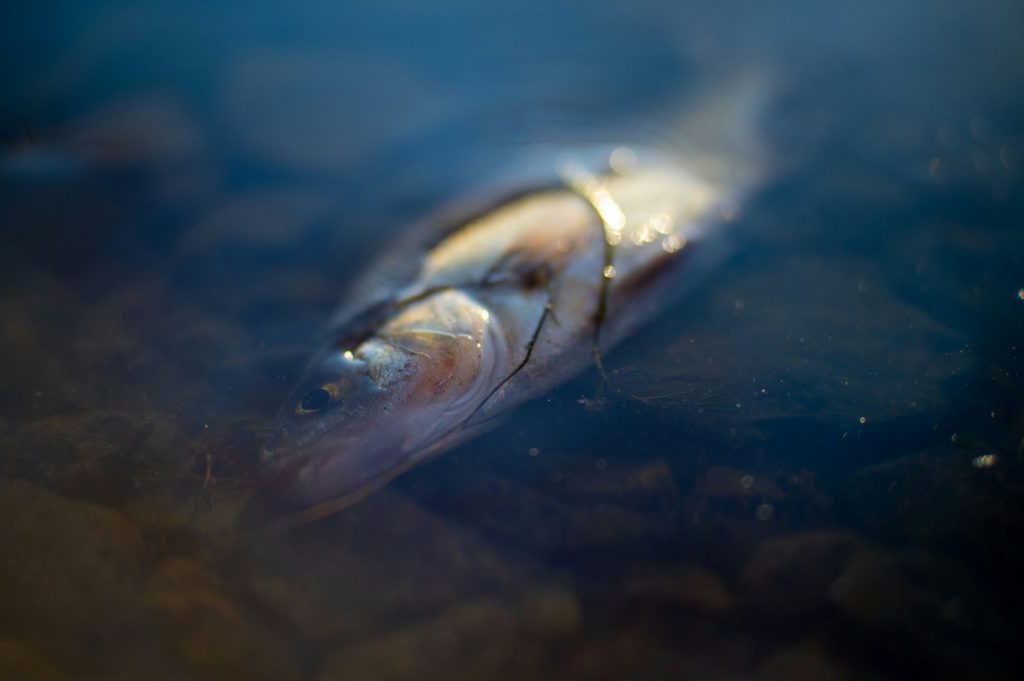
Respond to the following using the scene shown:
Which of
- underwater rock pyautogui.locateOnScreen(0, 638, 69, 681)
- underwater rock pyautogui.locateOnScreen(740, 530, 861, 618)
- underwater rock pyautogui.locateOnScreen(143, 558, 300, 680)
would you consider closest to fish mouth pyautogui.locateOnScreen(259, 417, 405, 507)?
underwater rock pyautogui.locateOnScreen(143, 558, 300, 680)

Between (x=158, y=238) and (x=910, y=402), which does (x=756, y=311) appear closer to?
(x=910, y=402)

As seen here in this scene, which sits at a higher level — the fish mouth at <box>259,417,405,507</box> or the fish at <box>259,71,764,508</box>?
the fish at <box>259,71,764,508</box>

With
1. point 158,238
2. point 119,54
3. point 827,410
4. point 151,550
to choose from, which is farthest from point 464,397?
point 119,54

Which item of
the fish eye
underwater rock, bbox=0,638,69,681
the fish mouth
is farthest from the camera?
the fish eye

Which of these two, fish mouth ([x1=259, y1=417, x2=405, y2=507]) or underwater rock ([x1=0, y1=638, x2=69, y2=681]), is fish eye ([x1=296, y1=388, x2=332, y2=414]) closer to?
fish mouth ([x1=259, y1=417, x2=405, y2=507])

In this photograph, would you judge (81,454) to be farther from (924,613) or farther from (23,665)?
(924,613)

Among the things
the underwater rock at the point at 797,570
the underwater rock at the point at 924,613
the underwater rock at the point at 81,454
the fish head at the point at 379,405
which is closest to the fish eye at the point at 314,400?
the fish head at the point at 379,405

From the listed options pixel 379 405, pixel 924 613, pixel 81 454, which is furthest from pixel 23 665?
pixel 924 613
